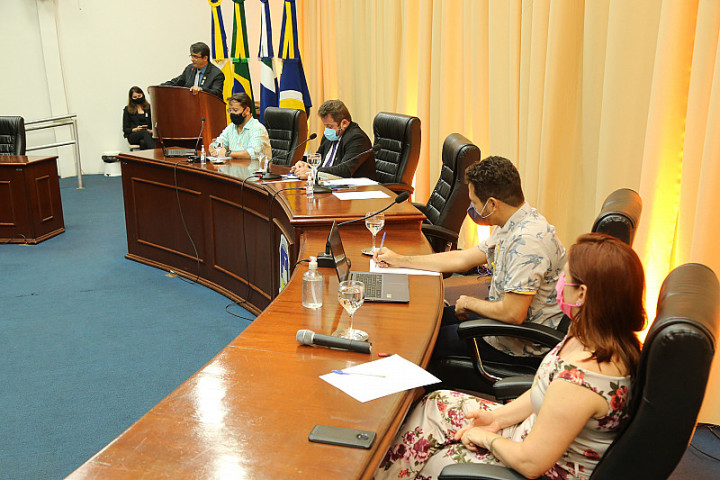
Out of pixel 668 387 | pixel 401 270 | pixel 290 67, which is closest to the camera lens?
pixel 668 387

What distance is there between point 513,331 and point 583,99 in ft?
5.72

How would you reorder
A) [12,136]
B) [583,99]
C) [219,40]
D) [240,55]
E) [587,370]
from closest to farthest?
1. [587,370]
2. [583,99]
3. [12,136]
4. [240,55]
5. [219,40]

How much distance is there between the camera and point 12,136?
6.12 m

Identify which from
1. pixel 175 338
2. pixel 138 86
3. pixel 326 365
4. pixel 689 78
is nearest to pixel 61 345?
pixel 175 338

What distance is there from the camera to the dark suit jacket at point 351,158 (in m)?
4.36

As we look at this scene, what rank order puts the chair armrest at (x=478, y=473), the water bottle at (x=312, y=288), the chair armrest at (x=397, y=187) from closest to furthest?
1. the chair armrest at (x=478, y=473)
2. the water bottle at (x=312, y=288)
3. the chair armrest at (x=397, y=187)

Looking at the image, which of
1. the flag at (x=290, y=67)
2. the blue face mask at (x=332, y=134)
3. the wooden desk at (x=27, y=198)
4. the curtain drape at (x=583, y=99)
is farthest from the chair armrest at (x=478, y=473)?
the flag at (x=290, y=67)

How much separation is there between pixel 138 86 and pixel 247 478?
9.06m

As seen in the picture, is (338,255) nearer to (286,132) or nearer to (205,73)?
(286,132)

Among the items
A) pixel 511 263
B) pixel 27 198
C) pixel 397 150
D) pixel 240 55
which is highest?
pixel 240 55

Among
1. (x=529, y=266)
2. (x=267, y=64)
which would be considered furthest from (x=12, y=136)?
(x=529, y=266)

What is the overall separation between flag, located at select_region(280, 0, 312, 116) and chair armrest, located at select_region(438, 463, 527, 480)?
6117 millimetres

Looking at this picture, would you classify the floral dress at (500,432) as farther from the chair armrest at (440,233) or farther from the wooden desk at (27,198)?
the wooden desk at (27,198)

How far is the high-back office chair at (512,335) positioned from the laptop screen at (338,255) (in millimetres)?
452
